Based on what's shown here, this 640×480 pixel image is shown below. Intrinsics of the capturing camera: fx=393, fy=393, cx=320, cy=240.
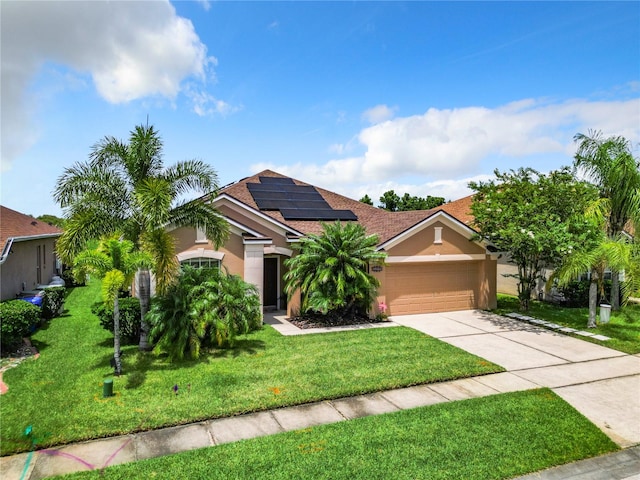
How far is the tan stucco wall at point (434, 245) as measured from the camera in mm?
16250

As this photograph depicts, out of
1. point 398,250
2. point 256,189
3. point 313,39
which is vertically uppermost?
point 313,39

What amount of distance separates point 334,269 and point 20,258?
13.6 meters

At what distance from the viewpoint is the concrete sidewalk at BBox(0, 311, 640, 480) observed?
19.8 feet

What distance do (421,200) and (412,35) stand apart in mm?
33971

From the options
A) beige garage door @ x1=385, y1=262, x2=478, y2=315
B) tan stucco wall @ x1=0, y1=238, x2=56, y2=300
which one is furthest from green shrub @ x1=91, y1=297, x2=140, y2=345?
beige garage door @ x1=385, y1=262, x2=478, y2=315

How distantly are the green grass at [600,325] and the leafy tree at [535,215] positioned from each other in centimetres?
133

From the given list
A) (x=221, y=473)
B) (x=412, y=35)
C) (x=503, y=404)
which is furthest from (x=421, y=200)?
(x=221, y=473)

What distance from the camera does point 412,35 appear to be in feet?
47.1

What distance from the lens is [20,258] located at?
16828 mm

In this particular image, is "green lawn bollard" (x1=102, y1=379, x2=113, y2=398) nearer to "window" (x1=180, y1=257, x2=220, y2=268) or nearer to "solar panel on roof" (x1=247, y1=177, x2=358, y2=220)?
"window" (x1=180, y1=257, x2=220, y2=268)

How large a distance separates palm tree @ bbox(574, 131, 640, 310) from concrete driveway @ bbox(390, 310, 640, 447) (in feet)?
15.3

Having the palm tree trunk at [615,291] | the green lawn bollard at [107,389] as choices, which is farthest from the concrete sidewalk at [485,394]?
the palm tree trunk at [615,291]

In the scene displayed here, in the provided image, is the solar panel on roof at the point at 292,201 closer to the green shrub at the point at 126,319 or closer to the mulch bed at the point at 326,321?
the mulch bed at the point at 326,321

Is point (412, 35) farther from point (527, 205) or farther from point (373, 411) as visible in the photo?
point (373, 411)
